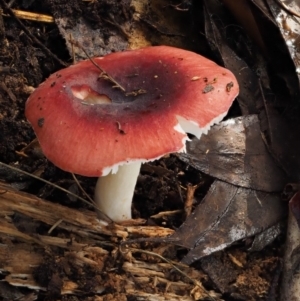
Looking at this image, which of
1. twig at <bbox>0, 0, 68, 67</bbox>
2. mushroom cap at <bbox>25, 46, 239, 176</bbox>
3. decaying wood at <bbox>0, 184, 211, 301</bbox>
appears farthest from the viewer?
twig at <bbox>0, 0, 68, 67</bbox>

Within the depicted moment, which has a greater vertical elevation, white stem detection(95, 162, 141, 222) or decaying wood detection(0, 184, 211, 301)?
white stem detection(95, 162, 141, 222)

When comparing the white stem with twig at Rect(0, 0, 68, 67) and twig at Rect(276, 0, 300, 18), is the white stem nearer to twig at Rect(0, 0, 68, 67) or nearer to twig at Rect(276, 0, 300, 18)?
twig at Rect(0, 0, 68, 67)

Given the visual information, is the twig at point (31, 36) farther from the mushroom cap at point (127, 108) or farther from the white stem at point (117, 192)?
the white stem at point (117, 192)

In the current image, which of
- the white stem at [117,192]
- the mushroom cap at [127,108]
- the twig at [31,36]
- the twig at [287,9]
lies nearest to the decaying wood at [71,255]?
the white stem at [117,192]

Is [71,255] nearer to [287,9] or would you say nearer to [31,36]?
[31,36]

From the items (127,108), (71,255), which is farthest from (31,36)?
(71,255)

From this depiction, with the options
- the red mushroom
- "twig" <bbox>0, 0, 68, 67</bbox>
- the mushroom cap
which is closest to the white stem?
the red mushroom
